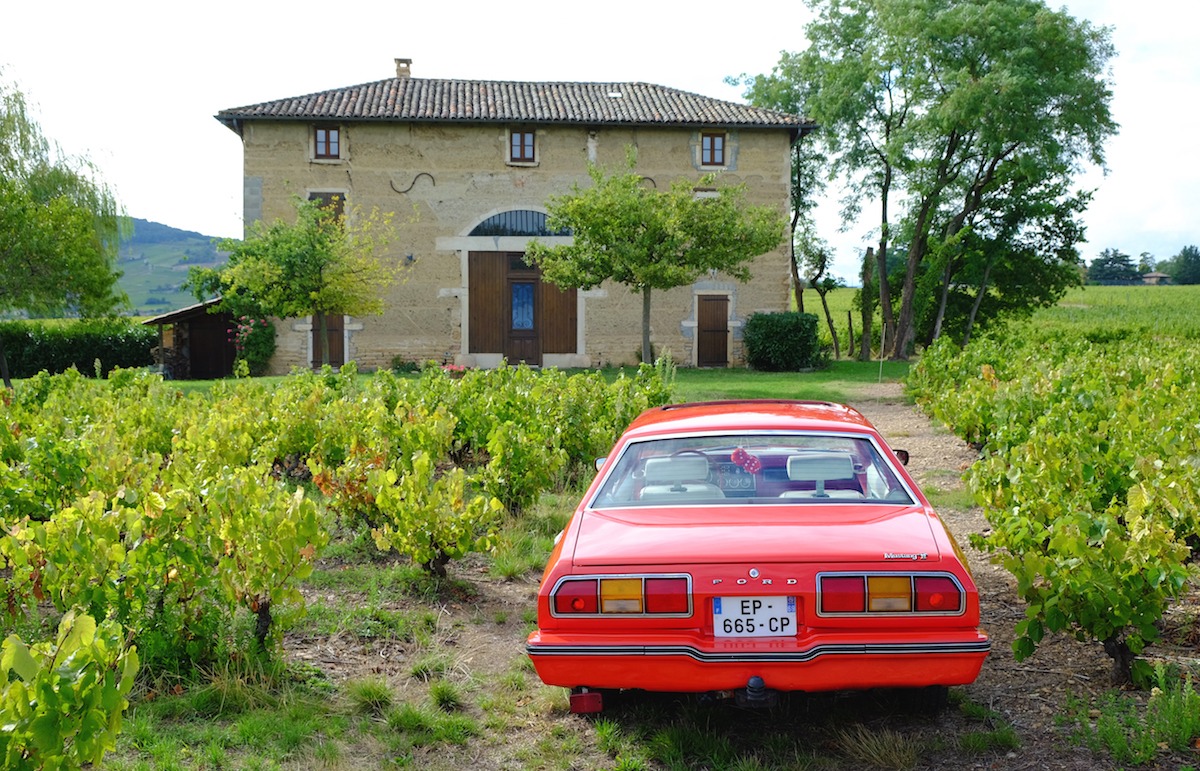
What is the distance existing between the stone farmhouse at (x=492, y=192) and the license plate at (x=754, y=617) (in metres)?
25.4

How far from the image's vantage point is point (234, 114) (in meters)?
27.8

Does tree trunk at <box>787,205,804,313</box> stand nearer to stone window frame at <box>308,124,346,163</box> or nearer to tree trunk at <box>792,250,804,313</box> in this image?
tree trunk at <box>792,250,804,313</box>

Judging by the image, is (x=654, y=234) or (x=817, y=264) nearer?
(x=654, y=234)

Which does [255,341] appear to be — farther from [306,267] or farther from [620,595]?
[620,595]

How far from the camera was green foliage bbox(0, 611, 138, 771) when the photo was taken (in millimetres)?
2633

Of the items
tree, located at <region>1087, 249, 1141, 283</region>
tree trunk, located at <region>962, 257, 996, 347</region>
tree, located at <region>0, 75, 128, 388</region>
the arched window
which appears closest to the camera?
tree, located at <region>0, 75, 128, 388</region>

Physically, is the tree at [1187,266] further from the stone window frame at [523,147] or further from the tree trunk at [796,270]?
the stone window frame at [523,147]

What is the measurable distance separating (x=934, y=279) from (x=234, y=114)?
22153mm

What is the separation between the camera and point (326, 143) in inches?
1123

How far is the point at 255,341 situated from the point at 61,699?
26.3 meters

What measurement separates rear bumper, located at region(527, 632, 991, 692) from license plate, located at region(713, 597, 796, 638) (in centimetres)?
4

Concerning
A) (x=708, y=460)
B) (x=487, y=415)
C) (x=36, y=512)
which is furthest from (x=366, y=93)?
(x=708, y=460)

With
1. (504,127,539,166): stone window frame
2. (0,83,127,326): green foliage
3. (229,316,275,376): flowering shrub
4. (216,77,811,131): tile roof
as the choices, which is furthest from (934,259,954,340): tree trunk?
(0,83,127,326): green foliage

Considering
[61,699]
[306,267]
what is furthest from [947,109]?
[61,699]
